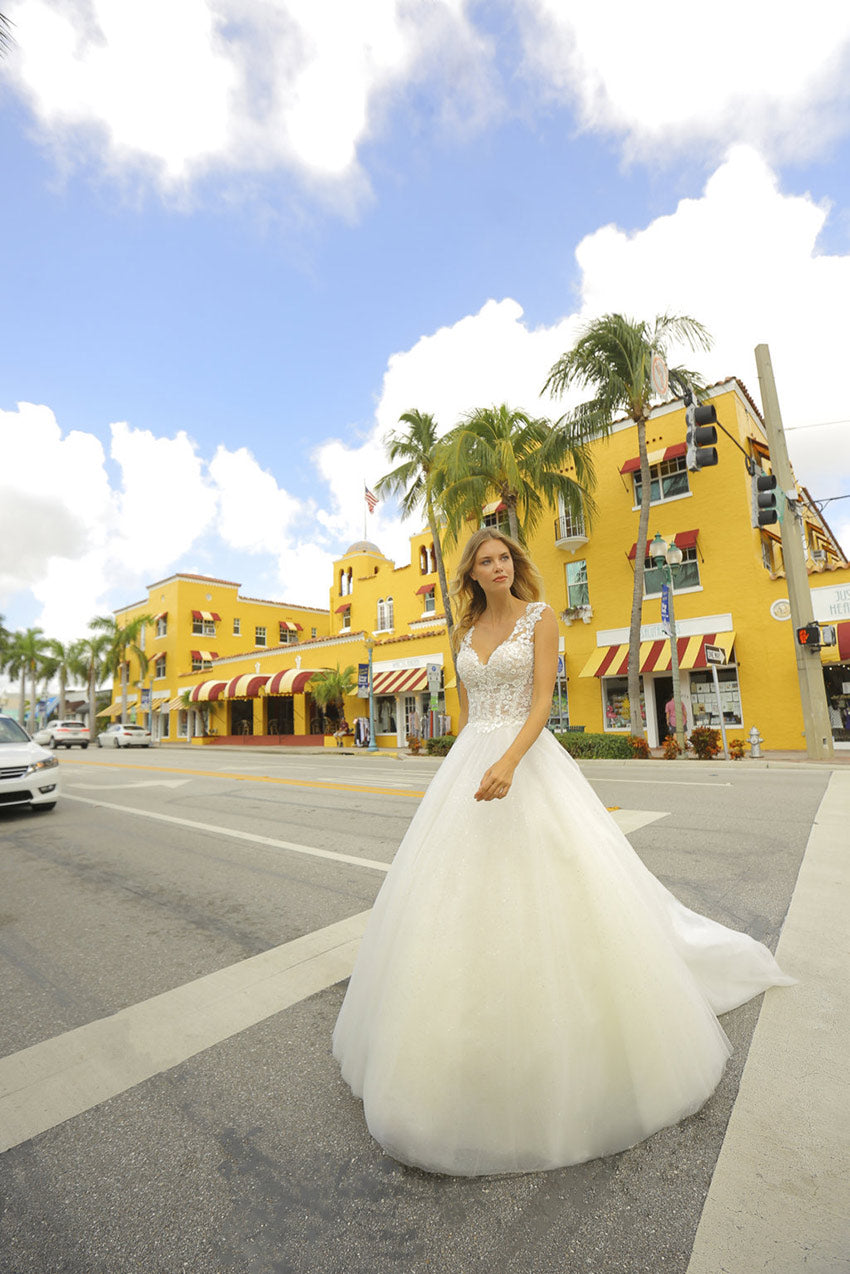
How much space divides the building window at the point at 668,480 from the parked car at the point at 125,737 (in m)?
29.3

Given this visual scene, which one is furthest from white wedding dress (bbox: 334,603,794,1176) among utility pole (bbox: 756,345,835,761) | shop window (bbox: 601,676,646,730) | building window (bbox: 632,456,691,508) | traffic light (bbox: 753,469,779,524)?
building window (bbox: 632,456,691,508)

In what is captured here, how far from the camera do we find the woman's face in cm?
238

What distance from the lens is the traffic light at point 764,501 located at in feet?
34.1

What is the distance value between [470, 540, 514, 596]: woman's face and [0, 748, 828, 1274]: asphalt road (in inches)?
71.8

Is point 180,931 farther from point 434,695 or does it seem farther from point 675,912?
point 434,695

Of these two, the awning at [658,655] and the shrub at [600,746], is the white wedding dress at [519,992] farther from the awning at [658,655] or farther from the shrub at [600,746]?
the awning at [658,655]

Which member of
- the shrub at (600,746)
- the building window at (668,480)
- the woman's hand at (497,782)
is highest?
the building window at (668,480)

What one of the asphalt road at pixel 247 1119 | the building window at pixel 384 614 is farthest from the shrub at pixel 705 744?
the building window at pixel 384 614

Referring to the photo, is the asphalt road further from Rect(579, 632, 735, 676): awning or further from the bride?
Rect(579, 632, 735, 676): awning

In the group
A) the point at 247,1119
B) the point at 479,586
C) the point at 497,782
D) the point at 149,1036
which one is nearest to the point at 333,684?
the point at 149,1036

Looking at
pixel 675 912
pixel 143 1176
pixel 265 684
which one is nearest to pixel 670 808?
pixel 675 912

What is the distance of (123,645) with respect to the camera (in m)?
46.2

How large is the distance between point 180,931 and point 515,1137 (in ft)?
9.36

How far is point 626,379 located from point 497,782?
58.0 feet
